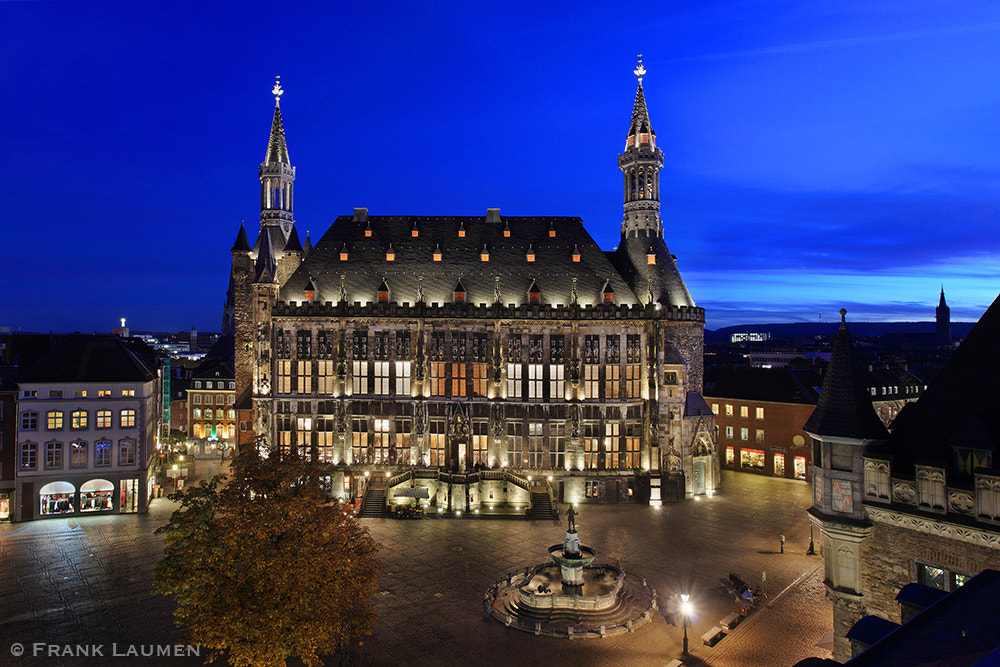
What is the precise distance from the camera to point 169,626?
32.0 metres

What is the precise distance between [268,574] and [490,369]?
3739cm

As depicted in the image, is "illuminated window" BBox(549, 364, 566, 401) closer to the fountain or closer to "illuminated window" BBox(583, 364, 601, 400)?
"illuminated window" BBox(583, 364, 601, 400)

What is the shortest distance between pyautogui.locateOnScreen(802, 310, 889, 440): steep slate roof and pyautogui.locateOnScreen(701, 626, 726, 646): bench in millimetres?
13042

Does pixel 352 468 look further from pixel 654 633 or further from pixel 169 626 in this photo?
pixel 654 633

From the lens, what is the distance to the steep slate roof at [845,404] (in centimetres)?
2312

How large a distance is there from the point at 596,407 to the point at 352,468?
2491 cm

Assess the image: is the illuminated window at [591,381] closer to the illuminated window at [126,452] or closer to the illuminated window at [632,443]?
the illuminated window at [632,443]

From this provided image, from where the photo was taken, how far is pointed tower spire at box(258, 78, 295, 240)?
66875 mm

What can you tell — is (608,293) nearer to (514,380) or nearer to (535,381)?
(535,381)

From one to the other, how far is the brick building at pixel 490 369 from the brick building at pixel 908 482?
114 feet

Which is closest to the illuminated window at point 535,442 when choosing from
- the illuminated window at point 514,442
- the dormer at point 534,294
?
the illuminated window at point 514,442

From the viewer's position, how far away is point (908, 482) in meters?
21.6

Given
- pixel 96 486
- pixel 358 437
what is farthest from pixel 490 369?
pixel 96 486

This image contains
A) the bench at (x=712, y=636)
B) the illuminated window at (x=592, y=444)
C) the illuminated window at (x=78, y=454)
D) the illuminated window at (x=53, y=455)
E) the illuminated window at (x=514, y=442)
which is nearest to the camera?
the bench at (x=712, y=636)
